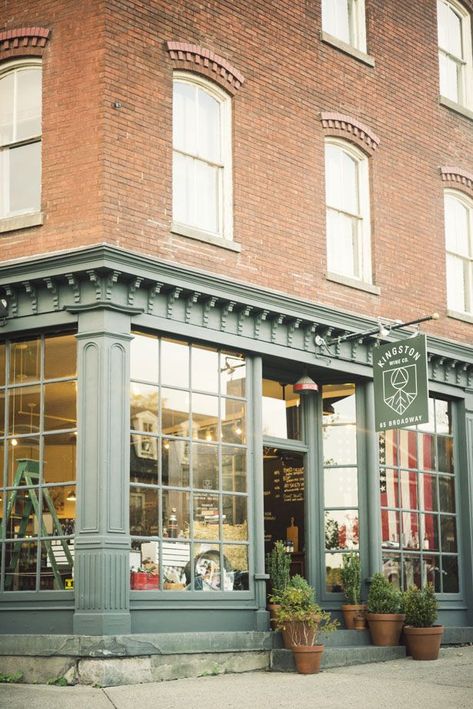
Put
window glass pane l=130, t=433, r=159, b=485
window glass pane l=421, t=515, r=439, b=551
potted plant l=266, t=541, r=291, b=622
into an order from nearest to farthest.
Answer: window glass pane l=130, t=433, r=159, b=485 → potted plant l=266, t=541, r=291, b=622 → window glass pane l=421, t=515, r=439, b=551

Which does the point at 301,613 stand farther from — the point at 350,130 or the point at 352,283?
the point at 350,130

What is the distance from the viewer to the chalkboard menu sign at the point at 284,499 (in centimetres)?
1597

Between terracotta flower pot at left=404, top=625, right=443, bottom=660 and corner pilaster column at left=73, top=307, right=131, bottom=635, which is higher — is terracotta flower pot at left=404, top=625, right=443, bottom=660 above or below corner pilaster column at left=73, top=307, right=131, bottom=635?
below

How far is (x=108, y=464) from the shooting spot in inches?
472

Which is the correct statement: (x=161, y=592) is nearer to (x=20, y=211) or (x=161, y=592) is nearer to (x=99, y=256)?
(x=99, y=256)

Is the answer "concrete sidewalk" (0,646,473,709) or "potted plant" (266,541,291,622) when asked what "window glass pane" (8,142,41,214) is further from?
"concrete sidewalk" (0,646,473,709)

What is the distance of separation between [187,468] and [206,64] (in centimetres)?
504

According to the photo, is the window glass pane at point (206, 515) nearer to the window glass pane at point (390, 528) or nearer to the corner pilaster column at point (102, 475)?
the corner pilaster column at point (102, 475)

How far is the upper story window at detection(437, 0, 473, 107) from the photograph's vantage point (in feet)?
59.9

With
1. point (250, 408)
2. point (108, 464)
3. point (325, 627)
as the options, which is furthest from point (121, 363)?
point (325, 627)

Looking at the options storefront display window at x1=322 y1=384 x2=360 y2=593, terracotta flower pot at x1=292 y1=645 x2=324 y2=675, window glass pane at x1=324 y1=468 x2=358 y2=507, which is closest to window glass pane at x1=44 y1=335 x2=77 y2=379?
terracotta flower pot at x1=292 y1=645 x2=324 y2=675

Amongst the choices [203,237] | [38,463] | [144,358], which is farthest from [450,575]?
[38,463]

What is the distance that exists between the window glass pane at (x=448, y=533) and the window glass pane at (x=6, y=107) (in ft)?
27.3

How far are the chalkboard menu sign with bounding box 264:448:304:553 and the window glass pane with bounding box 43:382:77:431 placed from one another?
4.09 m
